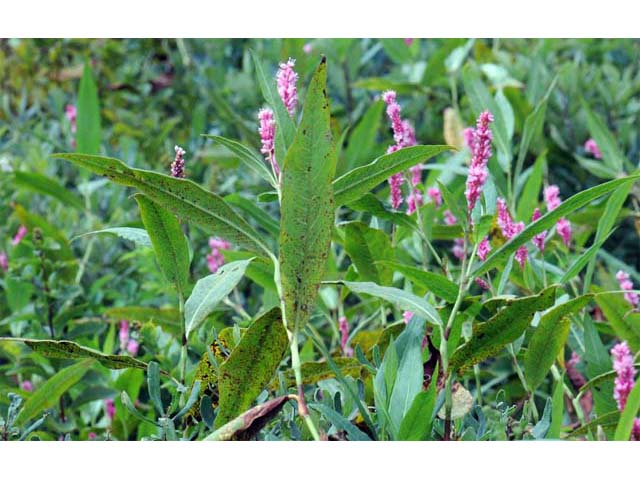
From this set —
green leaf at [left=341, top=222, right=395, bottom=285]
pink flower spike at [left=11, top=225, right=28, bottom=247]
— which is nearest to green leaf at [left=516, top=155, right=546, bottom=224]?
green leaf at [left=341, top=222, right=395, bottom=285]

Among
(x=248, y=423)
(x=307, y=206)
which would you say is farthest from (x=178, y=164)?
(x=248, y=423)

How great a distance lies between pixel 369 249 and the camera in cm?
133

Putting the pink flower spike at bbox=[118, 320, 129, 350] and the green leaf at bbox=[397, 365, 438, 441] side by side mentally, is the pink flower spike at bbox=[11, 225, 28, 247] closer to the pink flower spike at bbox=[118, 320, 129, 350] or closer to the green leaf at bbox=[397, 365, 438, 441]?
the pink flower spike at bbox=[118, 320, 129, 350]

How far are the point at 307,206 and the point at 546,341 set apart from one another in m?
0.39

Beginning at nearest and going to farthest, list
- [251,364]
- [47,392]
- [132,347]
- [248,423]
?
[248,423]
[251,364]
[47,392]
[132,347]

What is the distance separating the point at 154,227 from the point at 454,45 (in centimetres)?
179

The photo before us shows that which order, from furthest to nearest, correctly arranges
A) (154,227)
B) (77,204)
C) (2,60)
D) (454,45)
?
(2,60) → (454,45) → (77,204) → (154,227)

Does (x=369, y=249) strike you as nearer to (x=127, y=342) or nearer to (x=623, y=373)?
(x=623, y=373)

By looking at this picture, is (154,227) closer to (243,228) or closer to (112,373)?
(243,228)

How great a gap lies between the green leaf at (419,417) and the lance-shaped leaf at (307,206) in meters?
0.13

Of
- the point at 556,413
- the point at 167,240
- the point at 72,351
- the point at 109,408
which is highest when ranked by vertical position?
the point at 167,240

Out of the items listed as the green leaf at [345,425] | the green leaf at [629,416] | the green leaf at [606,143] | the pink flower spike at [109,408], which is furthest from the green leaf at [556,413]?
the green leaf at [606,143]
